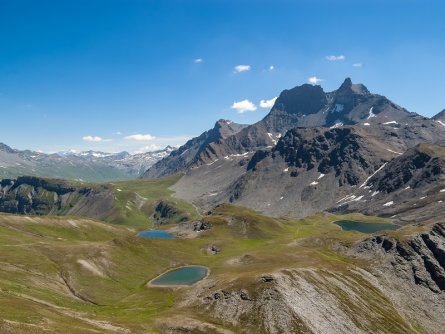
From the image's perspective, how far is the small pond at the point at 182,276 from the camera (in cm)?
15700

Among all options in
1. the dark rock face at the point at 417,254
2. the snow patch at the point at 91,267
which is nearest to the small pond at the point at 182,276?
the snow patch at the point at 91,267

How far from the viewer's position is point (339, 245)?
640ft

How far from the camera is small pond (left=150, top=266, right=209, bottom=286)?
157m

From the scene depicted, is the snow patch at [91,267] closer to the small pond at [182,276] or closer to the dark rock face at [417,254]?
the small pond at [182,276]

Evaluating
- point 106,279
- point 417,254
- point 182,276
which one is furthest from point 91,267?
point 417,254

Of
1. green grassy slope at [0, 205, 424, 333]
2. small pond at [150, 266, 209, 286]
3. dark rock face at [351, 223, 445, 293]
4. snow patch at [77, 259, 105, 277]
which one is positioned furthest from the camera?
small pond at [150, 266, 209, 286]

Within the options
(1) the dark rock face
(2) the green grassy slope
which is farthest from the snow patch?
(1) the dark rock face

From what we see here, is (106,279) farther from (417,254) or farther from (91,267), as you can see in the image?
(417,254)

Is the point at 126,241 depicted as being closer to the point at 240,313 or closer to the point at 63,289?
the point at 63,289

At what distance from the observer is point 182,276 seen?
16812cm

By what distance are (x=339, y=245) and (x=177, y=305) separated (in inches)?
3766

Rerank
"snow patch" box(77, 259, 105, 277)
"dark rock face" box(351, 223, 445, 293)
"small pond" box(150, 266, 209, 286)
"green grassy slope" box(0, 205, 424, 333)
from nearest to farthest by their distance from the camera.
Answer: "green grassy slope" box(0, 205, 424, 333)
"dark rock face" box(351, 223, 445, 293)
"snow patch" box(77, 259, 105, 277)
"small pond" box(150, 266, 209, 286)

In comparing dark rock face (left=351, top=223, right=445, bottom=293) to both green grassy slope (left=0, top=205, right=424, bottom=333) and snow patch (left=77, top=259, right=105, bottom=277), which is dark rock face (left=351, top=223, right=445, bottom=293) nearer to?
green grassy slope (left=0, top=205, right=424, bottom=333)

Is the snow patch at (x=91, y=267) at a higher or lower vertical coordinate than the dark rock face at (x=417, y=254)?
lower
